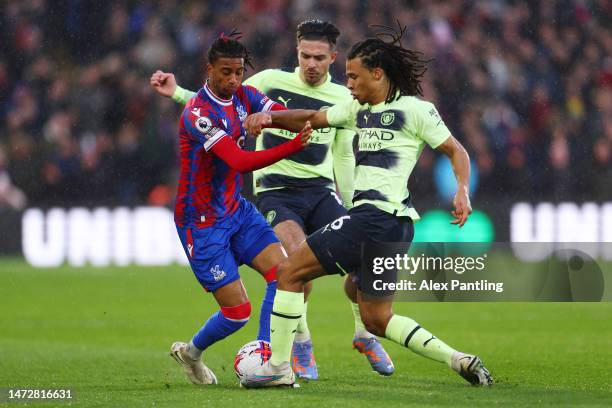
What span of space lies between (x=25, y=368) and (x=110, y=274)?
8003mm

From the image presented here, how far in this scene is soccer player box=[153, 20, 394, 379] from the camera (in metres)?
7.83

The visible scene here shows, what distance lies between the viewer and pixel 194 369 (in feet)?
23.7

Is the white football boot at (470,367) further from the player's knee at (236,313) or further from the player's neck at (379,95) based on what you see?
the player's neck at (379,95)

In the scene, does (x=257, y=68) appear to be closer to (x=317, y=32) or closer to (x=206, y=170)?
(x=317, y=32)

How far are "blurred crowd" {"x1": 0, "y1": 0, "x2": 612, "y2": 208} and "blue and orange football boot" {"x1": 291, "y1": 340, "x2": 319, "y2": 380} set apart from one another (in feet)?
32.8

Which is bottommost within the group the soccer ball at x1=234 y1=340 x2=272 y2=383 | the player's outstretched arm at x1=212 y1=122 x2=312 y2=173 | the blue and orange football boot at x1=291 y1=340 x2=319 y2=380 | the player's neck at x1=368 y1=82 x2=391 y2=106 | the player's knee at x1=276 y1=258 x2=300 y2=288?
the blue and orange football boot at x1=291 y1=340 x2=319 y2=380

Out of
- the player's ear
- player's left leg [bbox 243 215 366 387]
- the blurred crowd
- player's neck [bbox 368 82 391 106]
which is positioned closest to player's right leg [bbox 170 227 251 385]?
→ player's left leg [bbox 243 215 366 387]

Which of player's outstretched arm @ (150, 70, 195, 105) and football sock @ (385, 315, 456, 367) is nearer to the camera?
football sock @ (385, 315, 456, 367)

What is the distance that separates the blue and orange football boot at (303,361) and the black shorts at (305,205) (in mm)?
844

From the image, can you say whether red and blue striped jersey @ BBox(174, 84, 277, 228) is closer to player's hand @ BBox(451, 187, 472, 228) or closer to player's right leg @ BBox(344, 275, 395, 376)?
player's right leg @ BBox(344, 275, 395, 376)

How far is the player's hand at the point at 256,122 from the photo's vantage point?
6.66 m

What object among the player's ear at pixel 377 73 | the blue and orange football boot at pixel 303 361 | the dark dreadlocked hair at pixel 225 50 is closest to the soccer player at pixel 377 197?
the player's ear at pixel 377 73

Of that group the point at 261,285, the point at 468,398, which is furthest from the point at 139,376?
the point at 261,285

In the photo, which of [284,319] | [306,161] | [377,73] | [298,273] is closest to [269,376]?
[284,319]
